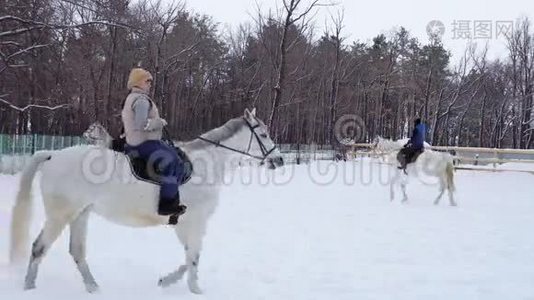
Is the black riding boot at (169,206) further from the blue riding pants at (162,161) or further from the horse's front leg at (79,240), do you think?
the horse's front leg at (79,240)

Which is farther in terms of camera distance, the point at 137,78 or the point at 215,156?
the point at 215,156

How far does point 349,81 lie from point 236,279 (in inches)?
1861

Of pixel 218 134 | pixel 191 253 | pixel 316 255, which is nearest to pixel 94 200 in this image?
pixel 191 253

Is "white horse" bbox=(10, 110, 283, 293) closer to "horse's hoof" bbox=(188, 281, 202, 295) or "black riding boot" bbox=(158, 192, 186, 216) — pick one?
"horse's hoof" bbox=(188, 281, 202, 295)

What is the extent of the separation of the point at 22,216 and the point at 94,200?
0.79 metres

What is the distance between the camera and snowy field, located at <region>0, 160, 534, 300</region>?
16.6 ft

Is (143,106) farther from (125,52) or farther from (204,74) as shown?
(204,74)

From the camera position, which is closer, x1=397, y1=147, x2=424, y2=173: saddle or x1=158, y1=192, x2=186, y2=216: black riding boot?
x1=158, y1=192, x2=186, y2=216: black riding boot

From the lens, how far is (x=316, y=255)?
22.0 ft

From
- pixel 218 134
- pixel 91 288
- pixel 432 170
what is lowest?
pixel 91 288

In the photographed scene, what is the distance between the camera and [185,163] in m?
4.92

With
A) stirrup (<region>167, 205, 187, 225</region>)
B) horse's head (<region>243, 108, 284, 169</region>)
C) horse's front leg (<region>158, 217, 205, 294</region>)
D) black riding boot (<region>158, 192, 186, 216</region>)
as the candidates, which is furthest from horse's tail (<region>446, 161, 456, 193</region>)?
black riding boot (<region>158, 192, 186, 216</region>)

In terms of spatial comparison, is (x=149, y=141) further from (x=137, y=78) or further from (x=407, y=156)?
(x=407, y=156)

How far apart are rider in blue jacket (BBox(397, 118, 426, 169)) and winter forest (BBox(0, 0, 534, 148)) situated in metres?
14.1
